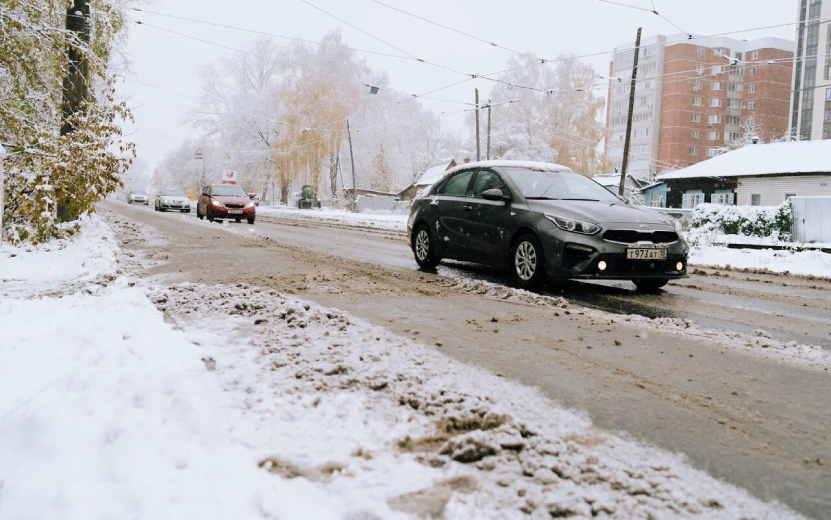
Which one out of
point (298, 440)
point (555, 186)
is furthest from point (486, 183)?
point (298, 440)

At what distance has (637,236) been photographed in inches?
267

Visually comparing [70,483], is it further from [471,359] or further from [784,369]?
[784,369]

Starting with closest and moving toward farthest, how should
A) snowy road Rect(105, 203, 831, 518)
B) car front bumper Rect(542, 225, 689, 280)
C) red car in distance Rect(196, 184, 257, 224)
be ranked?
1. snowy road Rect(105, 203, 831, 518)
2. car front bumper Rect(542, 225, 689, 280)
3. red car in distance Rect(196, 184, 257, 224)

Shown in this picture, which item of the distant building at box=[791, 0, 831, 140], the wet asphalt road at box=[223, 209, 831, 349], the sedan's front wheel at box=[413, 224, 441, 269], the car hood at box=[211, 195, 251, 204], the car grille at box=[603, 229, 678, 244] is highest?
the distant building at box=[791, 0, 831, 140]

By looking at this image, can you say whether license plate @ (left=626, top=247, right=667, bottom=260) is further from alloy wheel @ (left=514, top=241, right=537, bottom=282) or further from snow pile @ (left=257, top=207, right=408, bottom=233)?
snow pile @ (left=257, top=207, right=408, bottom=233)

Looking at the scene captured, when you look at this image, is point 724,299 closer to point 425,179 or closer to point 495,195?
point 495,195

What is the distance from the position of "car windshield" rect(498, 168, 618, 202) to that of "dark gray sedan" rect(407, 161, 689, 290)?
1 cm

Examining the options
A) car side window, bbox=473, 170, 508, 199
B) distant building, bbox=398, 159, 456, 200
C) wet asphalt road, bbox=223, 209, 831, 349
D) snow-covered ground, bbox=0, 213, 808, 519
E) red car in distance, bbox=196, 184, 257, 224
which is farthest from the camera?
distant building, bbox=398, 159, 456, 200

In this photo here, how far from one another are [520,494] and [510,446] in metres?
0.37

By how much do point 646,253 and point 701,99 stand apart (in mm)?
98277

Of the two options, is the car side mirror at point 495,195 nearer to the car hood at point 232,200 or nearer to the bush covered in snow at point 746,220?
the bush covered in snow at point 746,220

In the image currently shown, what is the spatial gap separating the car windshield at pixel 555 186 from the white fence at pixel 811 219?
11072 millimetres

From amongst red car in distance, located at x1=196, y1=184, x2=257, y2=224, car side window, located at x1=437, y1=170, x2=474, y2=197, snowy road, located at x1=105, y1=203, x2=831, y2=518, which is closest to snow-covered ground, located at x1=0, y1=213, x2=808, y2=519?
snowy road, located at x1=105, y1=203, x2=831, y2=518

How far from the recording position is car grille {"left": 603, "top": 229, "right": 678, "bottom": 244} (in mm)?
6699
